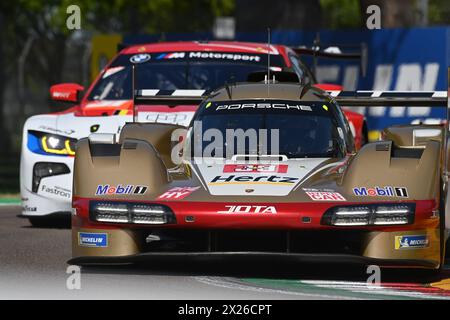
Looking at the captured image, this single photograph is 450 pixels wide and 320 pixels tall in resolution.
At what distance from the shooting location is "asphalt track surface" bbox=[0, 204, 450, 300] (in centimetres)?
748

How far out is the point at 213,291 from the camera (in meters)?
7.62

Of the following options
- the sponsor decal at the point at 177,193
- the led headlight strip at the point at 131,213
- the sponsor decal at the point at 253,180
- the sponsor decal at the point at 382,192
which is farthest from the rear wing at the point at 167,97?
the sponsor decal at the point at 382,192

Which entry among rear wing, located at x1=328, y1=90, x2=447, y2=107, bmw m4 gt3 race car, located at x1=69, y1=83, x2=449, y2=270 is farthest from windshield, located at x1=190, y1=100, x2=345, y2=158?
rear wing, located at x1=328, y1=90, x2=447, y2=107

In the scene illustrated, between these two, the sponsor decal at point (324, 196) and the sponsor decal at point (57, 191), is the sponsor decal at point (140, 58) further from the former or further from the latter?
the sponsor decal at point (324, 196)

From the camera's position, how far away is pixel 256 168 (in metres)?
8.50

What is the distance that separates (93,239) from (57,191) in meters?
3.15

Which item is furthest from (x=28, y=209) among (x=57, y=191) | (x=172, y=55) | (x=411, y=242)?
(x=411, y=242)

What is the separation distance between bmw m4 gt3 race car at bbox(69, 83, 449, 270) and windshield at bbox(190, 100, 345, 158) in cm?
16

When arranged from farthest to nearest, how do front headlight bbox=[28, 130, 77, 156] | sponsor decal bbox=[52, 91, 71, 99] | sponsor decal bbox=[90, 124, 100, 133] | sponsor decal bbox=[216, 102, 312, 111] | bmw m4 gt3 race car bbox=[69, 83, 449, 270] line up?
1. sponsor decal bbox=[52, 91, 71, 99]
2. sponsor decal bbox=[90, 124, 100, 133]
3. front headlight bbox=[28, 130, 77, 156]
4. sponsor decal bbox=[216, 102, 312, 111]
5. bmw m4 gt3 race car bbox=[69, 83, 449, 270]

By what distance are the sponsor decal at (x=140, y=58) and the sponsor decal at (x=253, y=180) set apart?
4.86 metres

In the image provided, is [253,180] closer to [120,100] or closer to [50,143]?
[50,143]

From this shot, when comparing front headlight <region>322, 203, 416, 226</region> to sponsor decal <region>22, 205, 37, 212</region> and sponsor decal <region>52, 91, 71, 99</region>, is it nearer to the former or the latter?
sponsor decal <region>22, 205, 37, 212</region>

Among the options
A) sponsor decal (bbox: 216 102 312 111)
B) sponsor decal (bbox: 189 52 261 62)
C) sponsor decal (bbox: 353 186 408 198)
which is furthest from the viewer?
sponsor decal (bbox: 189 52 261 62)
